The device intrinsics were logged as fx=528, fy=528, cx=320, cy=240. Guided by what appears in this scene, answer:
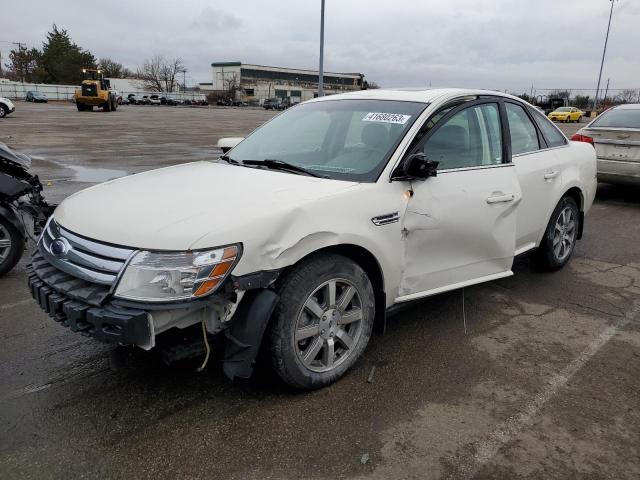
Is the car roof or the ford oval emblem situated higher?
the car roof

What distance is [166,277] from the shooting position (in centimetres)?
244

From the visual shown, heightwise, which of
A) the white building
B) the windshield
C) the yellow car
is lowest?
the windshield

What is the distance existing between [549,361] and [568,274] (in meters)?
2.00

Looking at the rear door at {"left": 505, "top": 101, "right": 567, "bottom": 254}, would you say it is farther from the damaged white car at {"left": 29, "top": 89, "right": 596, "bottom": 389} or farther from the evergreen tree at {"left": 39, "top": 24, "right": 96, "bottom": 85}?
the evergreen tree at {"left": 39, "top": 24, "right": 96, "bottom": 85}

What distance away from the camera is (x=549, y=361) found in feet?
11.3

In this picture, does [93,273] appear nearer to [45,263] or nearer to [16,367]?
→ [45,263]

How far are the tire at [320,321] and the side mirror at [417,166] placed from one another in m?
0.67

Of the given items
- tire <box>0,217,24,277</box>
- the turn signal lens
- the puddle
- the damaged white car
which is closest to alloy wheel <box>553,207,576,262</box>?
the damaged white car

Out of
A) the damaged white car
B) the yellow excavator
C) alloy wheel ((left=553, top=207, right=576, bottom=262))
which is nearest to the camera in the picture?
the damaged white car

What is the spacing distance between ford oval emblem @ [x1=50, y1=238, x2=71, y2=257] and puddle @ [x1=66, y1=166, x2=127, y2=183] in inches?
288

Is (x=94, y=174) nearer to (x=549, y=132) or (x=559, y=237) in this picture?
(x=549, y=132)

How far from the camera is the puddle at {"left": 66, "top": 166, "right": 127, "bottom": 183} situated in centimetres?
998

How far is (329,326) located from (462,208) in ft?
4.21

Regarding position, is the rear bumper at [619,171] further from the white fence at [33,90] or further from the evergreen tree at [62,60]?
the evergreen tree at [62,60]
